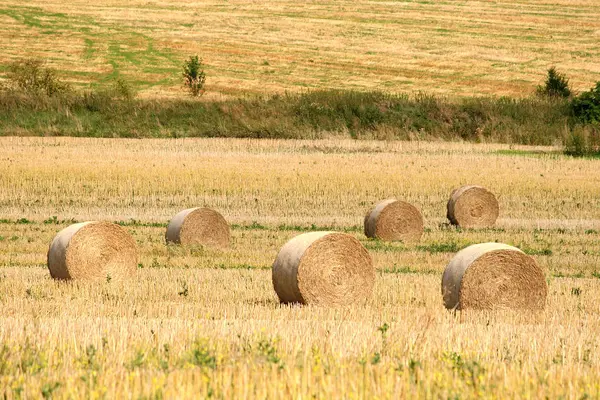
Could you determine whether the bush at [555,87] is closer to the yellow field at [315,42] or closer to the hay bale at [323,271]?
the yellow field at [315,42]

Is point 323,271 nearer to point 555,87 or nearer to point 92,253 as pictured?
point 92,253

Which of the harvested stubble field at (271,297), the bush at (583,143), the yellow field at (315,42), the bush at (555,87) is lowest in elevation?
the harvested stubble field at (271,297)

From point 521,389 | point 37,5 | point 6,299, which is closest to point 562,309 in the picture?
point 521,389

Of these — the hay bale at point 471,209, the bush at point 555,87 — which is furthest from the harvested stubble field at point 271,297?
the bush at point 555,87

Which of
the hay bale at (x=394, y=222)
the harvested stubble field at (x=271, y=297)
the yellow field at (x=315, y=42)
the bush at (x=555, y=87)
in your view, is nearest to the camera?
the harvested stubble field at (x=271, y=297)

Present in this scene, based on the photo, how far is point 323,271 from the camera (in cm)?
1384

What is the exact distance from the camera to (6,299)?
13.4 meters

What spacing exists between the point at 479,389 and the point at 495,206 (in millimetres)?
17216

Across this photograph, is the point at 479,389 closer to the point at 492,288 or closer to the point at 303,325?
the point at 303,325

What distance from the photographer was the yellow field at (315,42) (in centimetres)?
5900

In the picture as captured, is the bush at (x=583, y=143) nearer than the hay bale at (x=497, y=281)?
No

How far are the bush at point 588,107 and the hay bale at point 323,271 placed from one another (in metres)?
32.6

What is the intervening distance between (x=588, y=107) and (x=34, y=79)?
2507 cm

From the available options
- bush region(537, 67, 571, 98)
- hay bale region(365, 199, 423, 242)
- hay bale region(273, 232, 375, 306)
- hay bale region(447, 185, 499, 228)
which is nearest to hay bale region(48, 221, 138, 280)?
hay bale region(273, 232, 375, 306)
